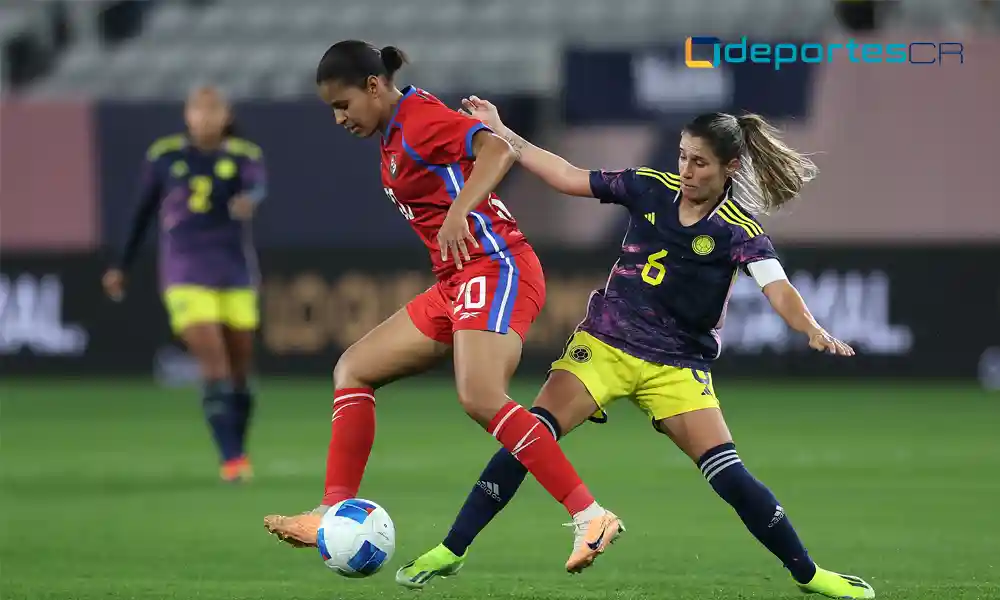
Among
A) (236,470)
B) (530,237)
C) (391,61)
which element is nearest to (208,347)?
(236,470)

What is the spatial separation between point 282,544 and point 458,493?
1821mm

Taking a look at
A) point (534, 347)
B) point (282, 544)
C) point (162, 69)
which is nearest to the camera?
point (282, 544)

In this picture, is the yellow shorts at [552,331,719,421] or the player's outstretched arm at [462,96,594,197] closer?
the yellow shorts at [552,331,719,421]

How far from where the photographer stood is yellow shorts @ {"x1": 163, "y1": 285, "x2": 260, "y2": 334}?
33.8ft

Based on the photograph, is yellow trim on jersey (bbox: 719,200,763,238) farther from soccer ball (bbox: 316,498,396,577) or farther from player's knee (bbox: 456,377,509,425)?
soccer ball (bbox: 316,498,396,577)

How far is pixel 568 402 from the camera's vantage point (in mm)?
6020

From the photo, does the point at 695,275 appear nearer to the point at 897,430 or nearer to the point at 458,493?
the point at 458,493

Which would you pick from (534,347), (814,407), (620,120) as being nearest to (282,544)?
(814,407)

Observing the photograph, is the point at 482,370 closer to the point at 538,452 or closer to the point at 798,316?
the point at 538,452

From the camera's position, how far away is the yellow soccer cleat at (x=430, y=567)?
19.6 feet

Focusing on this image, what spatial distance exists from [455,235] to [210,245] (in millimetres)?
4875

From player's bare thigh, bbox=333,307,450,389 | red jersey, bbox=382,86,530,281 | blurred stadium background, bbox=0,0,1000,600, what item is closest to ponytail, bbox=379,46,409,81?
red jersey, bbox=382,86,530,281

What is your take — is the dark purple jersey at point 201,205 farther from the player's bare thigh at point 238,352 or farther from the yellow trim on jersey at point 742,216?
the yellow trim on jersey at point 742,216

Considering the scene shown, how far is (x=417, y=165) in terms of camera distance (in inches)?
239
